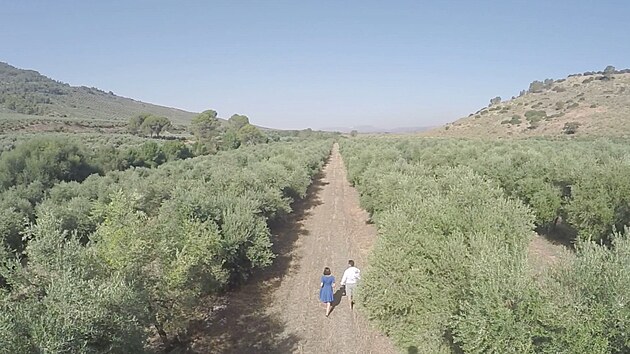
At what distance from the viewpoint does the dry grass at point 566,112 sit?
69.4 meters

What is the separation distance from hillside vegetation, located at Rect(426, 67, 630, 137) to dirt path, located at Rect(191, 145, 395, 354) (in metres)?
59.2

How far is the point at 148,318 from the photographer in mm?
10414

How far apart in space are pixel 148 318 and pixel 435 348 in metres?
8.05

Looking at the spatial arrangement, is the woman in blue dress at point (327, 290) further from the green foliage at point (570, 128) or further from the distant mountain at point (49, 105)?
the distant mountain at point (49, 105)

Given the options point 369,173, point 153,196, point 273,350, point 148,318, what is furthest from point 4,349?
point 369,173

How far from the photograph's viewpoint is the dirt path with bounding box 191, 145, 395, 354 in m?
14.6

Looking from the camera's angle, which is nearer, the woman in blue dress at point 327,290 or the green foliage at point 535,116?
the woman in blue dress at point 327,290

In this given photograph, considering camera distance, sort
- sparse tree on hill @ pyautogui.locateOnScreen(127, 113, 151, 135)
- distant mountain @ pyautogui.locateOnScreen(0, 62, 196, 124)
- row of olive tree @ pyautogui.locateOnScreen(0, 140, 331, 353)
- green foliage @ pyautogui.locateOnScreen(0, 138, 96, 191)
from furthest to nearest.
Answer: distant mountain @ pyautogui.locateOnScreen(0, 62, 196, 124)
sparse tree on hill @ pyautogui.locateOnScreen(127, 113, 151, 135)
green foliage @ pyautogui.locateOnScreen(0, 138, 96, 191)
row of olive tree @ pyautogui.locateOnScreen(0, 140, 331, 353)

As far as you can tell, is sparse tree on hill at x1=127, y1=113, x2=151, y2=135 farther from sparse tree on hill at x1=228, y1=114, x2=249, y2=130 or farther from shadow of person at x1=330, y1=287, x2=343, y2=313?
shadow of person at x1=330, y1=287, x2=343, y2=313

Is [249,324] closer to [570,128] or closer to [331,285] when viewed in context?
[331,285]

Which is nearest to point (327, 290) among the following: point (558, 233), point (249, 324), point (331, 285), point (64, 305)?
point (331, 285)

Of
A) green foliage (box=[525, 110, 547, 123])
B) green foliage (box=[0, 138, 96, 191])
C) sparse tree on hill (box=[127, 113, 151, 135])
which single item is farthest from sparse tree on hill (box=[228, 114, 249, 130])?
green foliage (box=[525, 110, 547, 123])

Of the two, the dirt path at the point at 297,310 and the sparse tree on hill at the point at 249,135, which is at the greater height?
the sparse tree on hill at the point at 249,135

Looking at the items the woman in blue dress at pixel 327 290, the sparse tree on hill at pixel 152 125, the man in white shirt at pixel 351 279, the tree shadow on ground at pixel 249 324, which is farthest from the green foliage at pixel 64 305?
the sparse tree on hill at pixel 152 125
